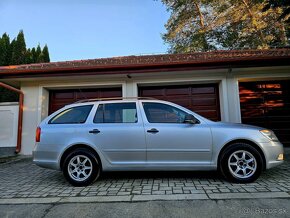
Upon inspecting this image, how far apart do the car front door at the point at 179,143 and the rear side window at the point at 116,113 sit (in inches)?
16.6

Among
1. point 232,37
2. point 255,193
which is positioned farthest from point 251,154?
point 232,37

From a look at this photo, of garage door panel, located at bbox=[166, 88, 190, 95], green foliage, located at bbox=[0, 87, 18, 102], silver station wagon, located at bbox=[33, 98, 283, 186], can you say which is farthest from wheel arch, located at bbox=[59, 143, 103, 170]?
green foliage, located at bbox=[0, 87, 18, 102]

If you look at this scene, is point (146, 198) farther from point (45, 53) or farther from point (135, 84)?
point (45, 53)

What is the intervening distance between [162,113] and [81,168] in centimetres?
197

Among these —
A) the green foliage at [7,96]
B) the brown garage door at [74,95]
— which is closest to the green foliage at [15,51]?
the green foliage at [7,96]

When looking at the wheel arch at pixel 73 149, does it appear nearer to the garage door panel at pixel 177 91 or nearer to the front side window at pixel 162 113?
the front side window at pixel 162 113

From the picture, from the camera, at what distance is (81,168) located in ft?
13.8

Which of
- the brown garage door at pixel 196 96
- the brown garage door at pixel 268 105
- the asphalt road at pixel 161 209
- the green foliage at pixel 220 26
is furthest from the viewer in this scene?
the green foliage at pixel 220 26

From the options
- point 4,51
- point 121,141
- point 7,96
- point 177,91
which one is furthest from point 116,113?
point 4,51

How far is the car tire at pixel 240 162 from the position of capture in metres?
3.97

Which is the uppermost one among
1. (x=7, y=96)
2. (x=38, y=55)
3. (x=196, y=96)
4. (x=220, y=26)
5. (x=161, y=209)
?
(x=220, y=26)

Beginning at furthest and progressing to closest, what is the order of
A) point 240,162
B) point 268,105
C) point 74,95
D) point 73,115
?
point 74,95 → point 268,105 → point 73,115 → point 240,162

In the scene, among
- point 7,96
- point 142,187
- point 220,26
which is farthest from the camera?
point 220,26

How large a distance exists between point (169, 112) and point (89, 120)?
1684 millimetres
